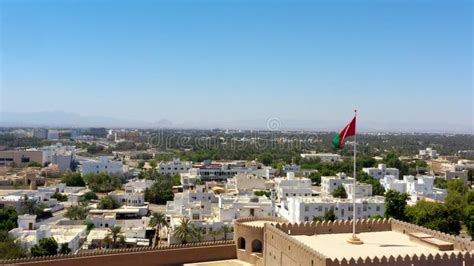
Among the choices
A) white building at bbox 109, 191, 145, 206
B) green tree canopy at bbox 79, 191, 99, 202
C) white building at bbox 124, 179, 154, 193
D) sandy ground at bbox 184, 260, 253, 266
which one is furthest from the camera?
white building at bbox 124, 179, 154, 193

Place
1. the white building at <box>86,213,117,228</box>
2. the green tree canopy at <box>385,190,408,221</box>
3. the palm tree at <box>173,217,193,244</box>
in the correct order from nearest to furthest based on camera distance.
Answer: the palm tree at <box>173,217,193,244</box>
the white building at <box>86,213,117,228</box>
the green tree canopy at <box>385,190,408,221</box>

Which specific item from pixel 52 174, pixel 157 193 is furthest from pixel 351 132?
pixel 52 174

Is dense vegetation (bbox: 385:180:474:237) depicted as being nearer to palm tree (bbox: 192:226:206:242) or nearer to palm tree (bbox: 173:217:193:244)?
palm tree (bbox: 192:226:206:242)

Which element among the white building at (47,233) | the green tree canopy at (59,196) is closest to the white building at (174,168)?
the green tree canopy at (59,196)

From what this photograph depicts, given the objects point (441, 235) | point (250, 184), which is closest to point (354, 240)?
point (441, 235)

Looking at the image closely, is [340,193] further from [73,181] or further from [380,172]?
[73,181]

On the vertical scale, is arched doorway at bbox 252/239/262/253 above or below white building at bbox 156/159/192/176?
above

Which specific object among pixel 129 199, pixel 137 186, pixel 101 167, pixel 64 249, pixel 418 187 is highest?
pixel 418 187

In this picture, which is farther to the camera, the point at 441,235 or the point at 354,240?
the point at 441,235

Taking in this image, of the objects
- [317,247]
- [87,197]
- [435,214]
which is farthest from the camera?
[87,197]

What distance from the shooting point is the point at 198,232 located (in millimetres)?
35000

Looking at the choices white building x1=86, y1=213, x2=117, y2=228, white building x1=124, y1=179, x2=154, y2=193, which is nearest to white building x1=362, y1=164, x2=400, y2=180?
white building x1=124, y1=179, x2=154, y2=193

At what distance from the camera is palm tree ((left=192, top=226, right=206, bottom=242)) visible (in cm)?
3466

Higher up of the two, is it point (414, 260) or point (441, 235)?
point (441, 235)
